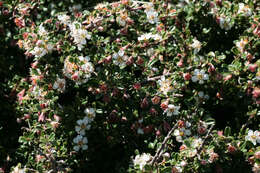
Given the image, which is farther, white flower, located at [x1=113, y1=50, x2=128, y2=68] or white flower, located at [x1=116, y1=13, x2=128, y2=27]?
white flower, located at [x1=116, y1=13, x2=128, y2=27]

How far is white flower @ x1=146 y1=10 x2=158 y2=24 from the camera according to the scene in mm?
2371

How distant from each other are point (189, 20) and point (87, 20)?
71 centimetres

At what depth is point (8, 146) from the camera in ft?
8.00

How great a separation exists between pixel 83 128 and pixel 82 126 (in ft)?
0.04

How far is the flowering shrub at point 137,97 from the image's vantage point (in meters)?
2.00

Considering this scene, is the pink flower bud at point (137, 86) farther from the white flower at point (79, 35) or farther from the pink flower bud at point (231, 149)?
the pink flower bud at point (231, 149)

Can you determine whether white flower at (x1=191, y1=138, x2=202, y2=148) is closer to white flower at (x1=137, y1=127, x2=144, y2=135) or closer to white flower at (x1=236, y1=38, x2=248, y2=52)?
white flower at (x1=137, y1=127, x2=144, y2=135)

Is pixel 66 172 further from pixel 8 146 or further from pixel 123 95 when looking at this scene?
pixel 8 146

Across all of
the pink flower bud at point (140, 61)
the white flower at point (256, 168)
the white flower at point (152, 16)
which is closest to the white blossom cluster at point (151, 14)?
the white flower at point (152, 16)

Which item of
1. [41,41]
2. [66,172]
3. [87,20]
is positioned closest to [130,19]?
[87,20]

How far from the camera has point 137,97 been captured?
7.13 ft


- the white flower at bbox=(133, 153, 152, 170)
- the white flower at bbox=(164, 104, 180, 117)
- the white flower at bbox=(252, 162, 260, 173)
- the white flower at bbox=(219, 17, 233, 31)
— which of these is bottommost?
the white flower at bbox=(252, 162, 260, 173)

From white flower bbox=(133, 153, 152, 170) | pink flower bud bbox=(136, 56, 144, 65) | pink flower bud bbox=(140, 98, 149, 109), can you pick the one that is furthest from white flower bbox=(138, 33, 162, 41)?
white flower bbox=(133, 153, 152, 170)

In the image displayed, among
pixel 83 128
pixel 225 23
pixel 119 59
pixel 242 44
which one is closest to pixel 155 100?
pixel 119 59
